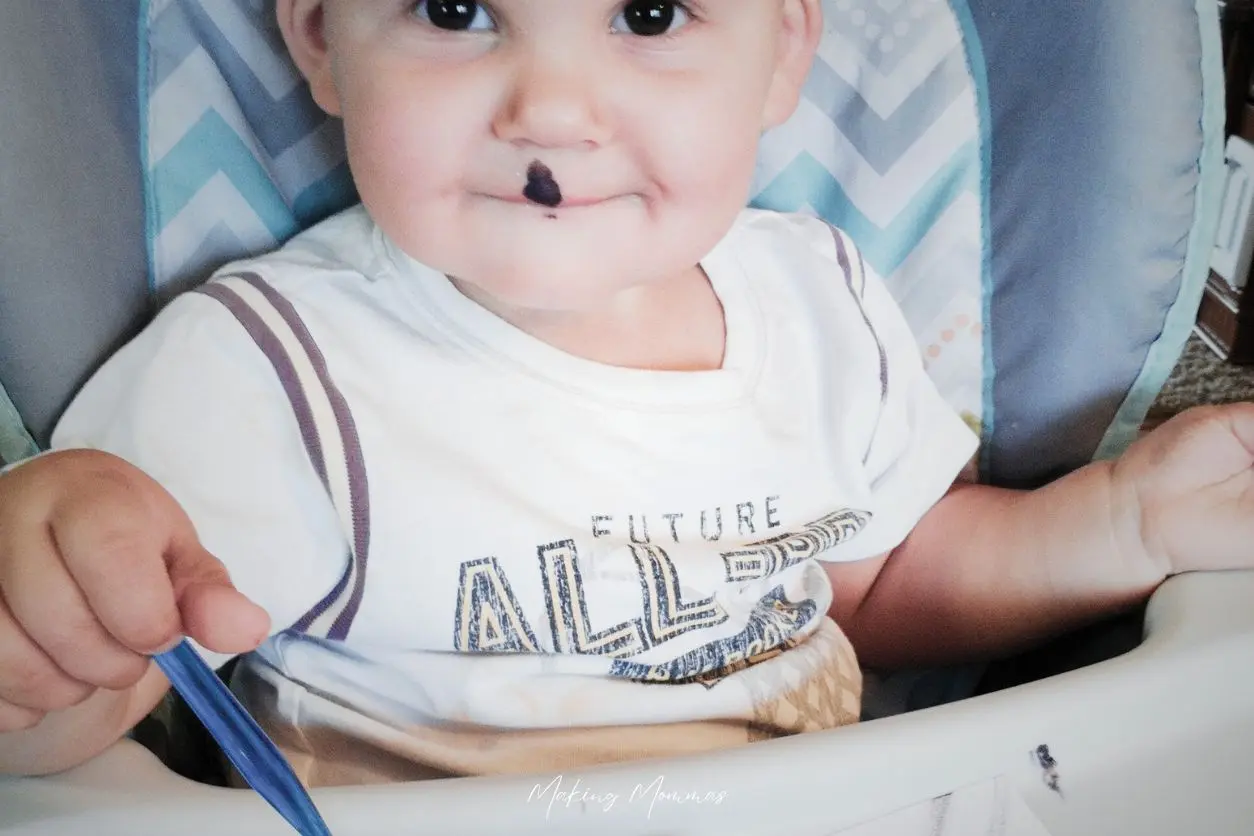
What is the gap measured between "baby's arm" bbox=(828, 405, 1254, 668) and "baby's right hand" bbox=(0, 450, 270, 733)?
0.45 meters

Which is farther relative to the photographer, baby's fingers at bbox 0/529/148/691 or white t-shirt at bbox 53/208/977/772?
white t-shirt at bbox 53/208/977/772

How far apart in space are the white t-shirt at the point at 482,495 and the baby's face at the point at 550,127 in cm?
7

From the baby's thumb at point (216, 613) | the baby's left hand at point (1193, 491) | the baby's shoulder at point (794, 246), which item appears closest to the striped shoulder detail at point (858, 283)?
the baby's shoulder at point (794, 246)

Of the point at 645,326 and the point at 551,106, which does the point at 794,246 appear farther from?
the point at 551,106

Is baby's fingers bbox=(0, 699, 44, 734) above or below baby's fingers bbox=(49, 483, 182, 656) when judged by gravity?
below

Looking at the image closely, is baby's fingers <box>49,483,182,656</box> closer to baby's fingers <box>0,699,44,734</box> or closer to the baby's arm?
baby's fingers <box>0,699,44,734</box>

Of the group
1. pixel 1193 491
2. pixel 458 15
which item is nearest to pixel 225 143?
pixel 458 15

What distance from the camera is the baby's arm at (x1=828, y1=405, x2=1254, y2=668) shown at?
0.53 m

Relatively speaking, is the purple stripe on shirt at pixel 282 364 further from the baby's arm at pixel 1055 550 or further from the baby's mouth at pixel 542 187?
the baby's arm at pixel 1055 550

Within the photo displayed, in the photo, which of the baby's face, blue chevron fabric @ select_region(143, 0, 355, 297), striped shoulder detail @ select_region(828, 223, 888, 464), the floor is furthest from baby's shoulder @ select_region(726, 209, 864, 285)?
the floor

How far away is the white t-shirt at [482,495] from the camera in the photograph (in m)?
0.47

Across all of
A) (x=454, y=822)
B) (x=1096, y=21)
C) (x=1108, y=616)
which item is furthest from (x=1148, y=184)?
(x=454, y=822)

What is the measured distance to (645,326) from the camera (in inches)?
23.3

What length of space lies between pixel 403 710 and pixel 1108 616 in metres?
0.39
